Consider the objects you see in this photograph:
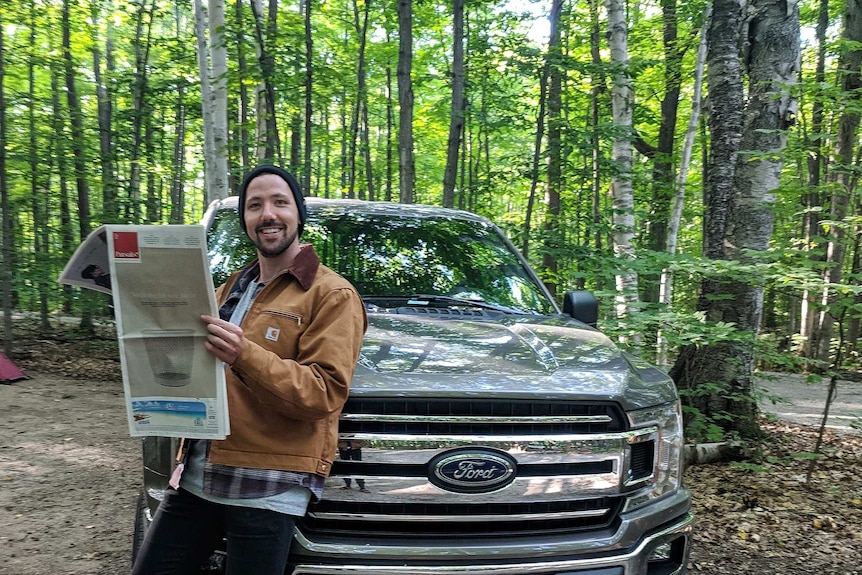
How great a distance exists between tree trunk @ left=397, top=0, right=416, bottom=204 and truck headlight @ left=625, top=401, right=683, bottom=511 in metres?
7.19

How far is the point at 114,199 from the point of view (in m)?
11.1

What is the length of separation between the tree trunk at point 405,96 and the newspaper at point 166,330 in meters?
7.80

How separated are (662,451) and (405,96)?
8.11 meters

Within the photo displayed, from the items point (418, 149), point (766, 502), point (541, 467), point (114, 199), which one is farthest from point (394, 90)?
point (541, 467)

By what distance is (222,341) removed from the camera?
Result: 5.53 ft

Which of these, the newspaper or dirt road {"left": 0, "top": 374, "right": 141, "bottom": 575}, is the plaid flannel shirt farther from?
dirt road {"left": 0, "top": 374, "right": 141, "bottom": 575}

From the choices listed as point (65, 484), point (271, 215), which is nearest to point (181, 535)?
point (271, 215)

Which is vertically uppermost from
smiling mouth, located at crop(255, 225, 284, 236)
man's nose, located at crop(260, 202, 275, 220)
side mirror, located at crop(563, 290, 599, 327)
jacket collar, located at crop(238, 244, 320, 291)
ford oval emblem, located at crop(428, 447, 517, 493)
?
man's nose, located at crop(260, 202, 275, 220)

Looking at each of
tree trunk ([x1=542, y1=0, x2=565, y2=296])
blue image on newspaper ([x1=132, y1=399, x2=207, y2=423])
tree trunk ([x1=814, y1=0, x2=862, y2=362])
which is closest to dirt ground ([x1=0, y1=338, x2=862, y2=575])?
tree trunk ([x1=814, y1=0, x2=862, y2=362])

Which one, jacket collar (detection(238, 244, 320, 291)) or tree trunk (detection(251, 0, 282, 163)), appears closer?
jacket collar (detection(238, 244, 320, 291))

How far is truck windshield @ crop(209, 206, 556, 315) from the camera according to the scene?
11.4ft

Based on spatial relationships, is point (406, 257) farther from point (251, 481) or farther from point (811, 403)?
point (811, 403)

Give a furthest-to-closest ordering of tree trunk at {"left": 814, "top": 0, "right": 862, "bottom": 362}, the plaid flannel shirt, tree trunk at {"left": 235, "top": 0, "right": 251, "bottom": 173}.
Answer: tree trunk at {"left": 235, "top": 0, "right": 251, "bottom": 173} < tree trunk at {"left": 814, "top": 0, "right": 862, "bottom": 362} < the plaid flannel shirt

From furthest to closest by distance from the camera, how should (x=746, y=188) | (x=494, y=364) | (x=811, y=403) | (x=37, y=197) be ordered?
(x=37, y=197) < (x=811, y=403) < (x=746, y=188) < (x=494, y=364)
